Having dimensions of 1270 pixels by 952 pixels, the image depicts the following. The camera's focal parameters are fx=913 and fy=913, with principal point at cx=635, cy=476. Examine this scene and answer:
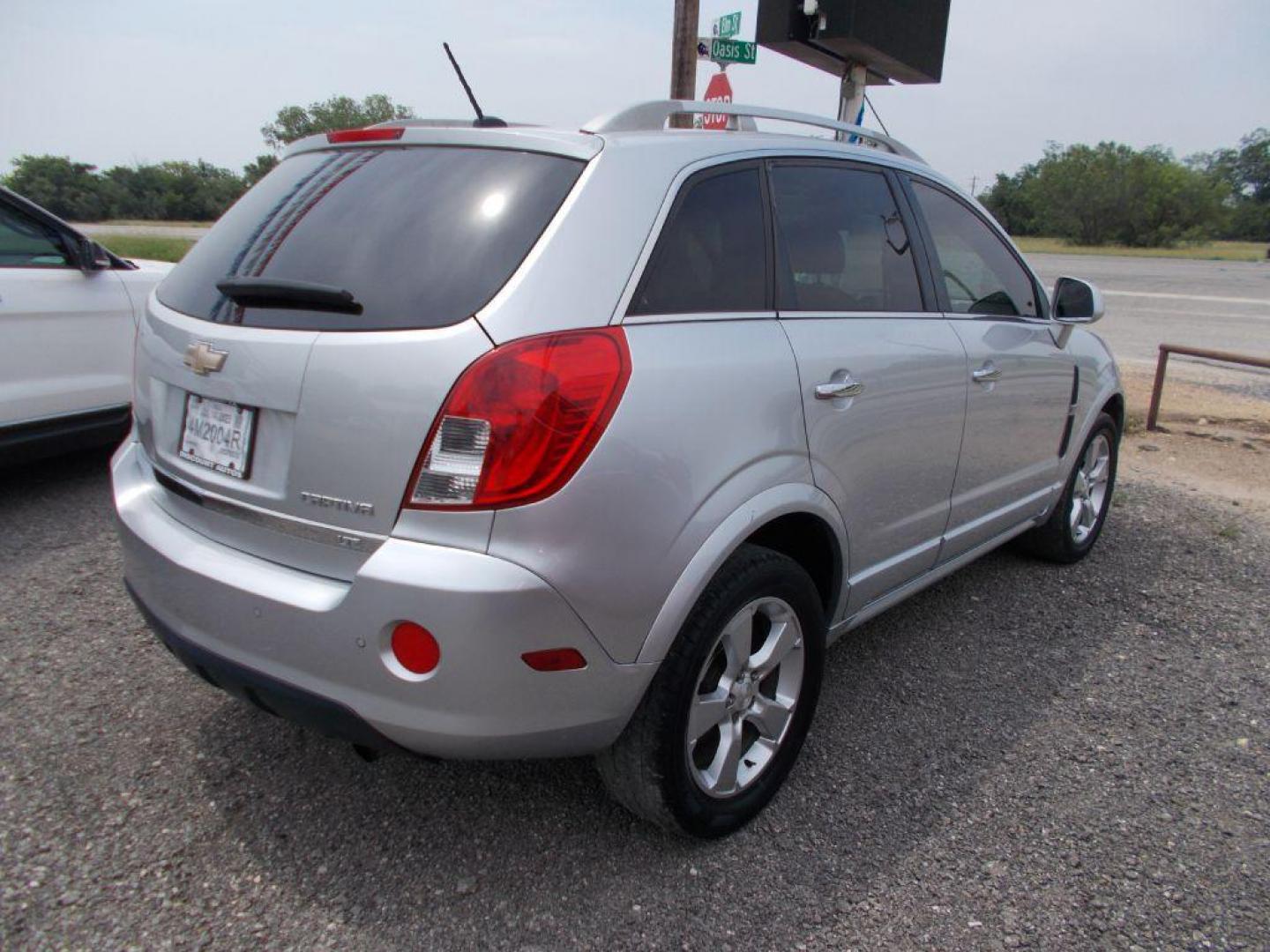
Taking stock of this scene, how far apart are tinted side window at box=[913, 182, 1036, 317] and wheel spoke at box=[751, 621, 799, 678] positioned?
1.43 m

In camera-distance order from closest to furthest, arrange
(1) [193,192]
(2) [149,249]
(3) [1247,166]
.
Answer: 1. (2) [149,249]
2. (1) [193,192]
3. (3) [1247,166]

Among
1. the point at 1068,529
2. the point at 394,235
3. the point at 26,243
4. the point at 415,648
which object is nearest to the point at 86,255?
the point at 26,243

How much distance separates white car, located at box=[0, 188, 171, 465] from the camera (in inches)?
170

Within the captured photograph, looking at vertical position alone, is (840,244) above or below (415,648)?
above

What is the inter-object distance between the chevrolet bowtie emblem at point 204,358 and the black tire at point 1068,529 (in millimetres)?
3498

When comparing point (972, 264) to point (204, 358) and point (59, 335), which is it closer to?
point (204, 358)

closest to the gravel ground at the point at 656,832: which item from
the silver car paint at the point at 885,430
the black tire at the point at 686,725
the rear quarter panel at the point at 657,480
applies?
the black tire at the point at 686,725

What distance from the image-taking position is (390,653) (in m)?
1.82

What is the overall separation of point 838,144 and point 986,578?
2.26 m

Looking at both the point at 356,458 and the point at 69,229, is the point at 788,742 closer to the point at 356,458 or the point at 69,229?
the point at 356,458

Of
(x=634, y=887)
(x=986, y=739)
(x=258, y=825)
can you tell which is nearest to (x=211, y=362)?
(x=258, y=825)

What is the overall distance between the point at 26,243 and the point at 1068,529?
5.20 m

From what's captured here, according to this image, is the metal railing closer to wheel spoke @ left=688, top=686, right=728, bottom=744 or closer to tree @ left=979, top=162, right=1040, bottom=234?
wheel spoke @ left=688, top=686, right=728, bottom=744

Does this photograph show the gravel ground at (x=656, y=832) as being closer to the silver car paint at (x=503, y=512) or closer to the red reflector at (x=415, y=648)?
the silver car paint at (x=503, y=512)
